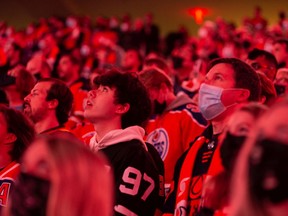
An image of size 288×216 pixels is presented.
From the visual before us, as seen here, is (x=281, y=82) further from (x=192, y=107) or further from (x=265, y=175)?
(x=265, y=175)

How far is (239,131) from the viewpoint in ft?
8.13

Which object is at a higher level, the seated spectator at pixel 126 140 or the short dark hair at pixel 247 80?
the short dark hair at pixel 247 80

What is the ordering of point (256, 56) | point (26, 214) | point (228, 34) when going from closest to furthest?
point (26, 214) < point (256, 56) < point (228, 34)

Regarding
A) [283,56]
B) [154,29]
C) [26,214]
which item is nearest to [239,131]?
[26,214]

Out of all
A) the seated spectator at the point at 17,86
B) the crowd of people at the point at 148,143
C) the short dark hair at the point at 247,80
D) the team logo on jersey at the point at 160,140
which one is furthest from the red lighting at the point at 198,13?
the short dark hair at the point at 247,80

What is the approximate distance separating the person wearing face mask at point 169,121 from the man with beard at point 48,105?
0.63 meters

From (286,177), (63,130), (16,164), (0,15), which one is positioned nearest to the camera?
(286,177)

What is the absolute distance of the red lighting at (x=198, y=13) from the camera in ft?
49.9

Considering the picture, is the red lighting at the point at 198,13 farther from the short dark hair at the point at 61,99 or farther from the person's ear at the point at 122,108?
the person's ear at the point at 122,108

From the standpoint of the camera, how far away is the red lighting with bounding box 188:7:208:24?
15.2 m

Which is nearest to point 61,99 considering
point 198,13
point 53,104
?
point 53,104

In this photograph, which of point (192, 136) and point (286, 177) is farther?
point (192, 136)

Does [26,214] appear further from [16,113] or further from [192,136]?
[192,136]

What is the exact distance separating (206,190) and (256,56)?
10.1 feet
